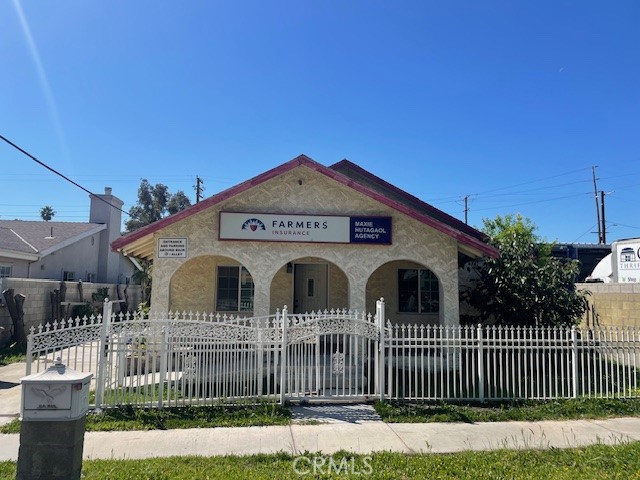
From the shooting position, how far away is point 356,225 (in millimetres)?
10562

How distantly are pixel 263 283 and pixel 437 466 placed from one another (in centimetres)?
630

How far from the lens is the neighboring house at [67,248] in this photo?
16594 millimetres

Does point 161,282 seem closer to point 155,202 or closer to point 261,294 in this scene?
point 261,294

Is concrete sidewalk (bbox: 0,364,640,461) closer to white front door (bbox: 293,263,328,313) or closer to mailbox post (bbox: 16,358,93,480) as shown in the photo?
mailbox post (bbox: 16,358,93,480)

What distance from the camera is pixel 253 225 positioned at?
1039 centimetres

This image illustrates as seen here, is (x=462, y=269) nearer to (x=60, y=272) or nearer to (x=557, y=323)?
(x=557, y=323)

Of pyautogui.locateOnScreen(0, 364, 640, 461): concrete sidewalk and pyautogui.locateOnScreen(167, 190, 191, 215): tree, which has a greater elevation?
pyautogui.locateOnScreen(167, 190, 191, 215): tree

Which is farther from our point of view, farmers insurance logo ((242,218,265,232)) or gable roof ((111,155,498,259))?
farmers insurance logo ((242,218,265,232))

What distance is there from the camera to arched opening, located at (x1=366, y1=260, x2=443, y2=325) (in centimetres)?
1329

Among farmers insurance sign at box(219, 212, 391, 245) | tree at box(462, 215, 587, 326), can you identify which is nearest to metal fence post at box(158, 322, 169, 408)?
farmers insurance sign at box(219, 212, 391, 245)

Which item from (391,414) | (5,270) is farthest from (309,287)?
(5,270)

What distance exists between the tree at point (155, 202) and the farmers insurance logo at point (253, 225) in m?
36.0

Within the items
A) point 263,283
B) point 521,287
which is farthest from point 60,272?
point 521,287

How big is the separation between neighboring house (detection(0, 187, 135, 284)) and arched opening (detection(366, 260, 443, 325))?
526 inches
